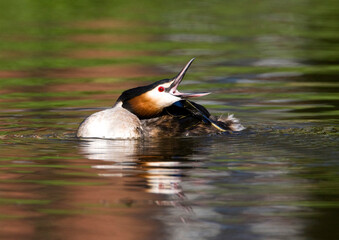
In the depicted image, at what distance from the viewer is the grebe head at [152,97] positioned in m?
11.0

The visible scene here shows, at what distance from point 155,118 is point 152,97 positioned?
0.38m

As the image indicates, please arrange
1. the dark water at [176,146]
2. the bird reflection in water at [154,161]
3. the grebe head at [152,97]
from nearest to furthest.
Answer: the dark water at [176,146], the bird reflection in water at [154,161], the grebe head at [152,97]

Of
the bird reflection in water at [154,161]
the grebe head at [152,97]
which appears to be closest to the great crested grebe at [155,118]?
the grebe head at [152,97]

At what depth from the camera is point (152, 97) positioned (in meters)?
11.1

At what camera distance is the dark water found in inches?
286

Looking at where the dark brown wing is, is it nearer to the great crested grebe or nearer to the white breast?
the great crested grebe

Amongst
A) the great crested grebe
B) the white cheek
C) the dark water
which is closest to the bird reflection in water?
the dark water

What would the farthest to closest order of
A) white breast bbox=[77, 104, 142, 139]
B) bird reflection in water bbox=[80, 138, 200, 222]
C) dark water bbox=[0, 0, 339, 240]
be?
white breast bbox=[77, 104, 142, 139] → bird reflection in water bbox=[80, 138, 200, 222] → dark water bbox=[0, 0, 339, 240]

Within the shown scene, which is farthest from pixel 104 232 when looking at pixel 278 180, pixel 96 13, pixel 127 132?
pixel 96 13

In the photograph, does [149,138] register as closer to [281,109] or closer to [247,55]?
[281,109]

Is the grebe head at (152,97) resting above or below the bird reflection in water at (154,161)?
above

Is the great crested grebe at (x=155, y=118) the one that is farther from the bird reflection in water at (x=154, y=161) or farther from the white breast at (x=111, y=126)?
the bird reflection in water at (x=154, y=161)

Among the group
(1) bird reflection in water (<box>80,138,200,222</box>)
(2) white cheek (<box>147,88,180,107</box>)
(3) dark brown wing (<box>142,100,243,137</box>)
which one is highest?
(2) white cheek (<box>147,88,180,107</box>)

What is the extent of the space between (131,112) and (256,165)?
2515 millimetres
